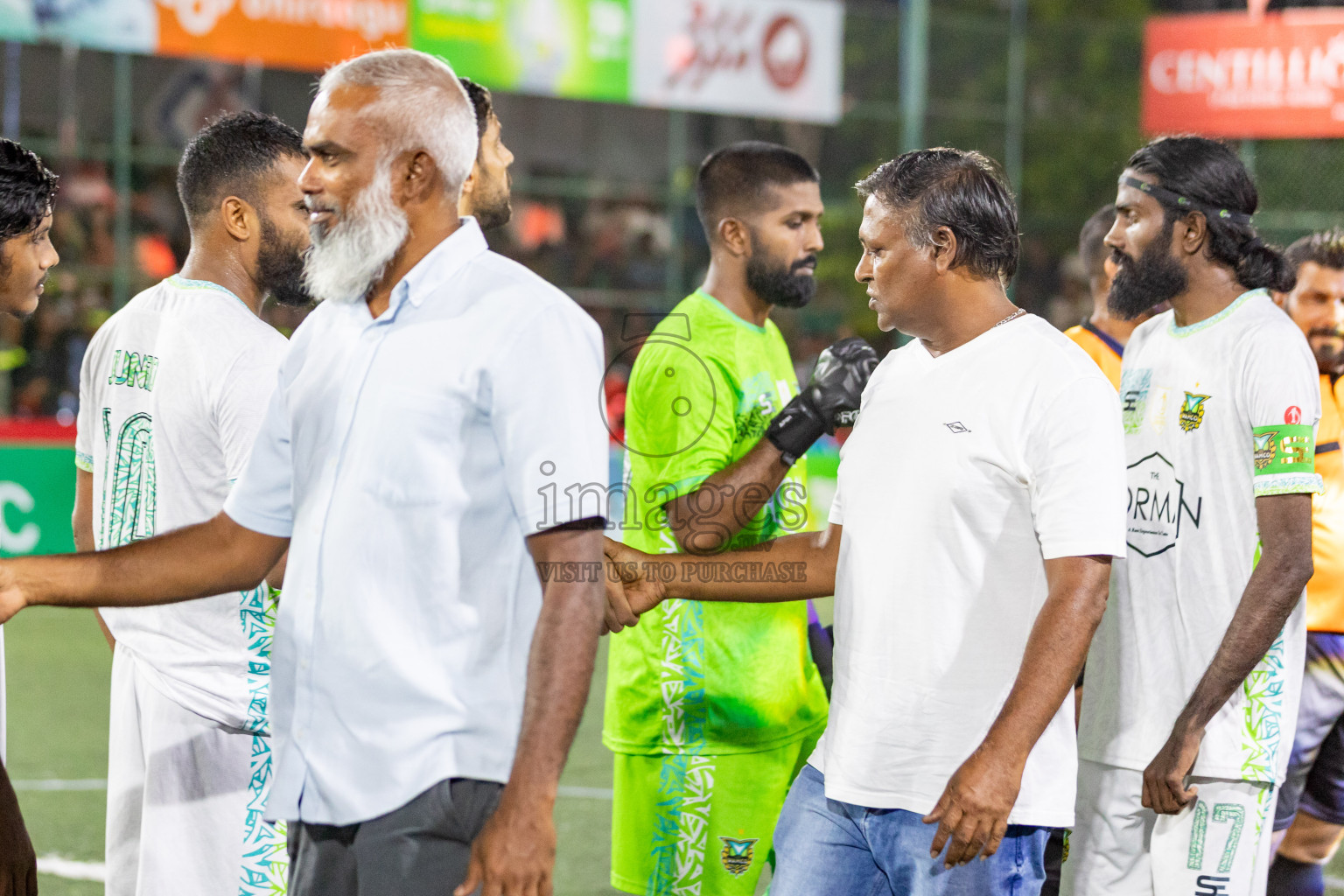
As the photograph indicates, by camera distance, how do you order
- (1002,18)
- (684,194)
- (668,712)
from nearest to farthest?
(668,712)
(684,194)
(1002,18)

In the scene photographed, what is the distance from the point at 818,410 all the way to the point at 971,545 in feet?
3.70

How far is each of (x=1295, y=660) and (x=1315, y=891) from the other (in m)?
1.89

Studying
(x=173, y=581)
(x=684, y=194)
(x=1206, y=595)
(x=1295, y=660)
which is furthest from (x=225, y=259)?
(x=684, y=194)

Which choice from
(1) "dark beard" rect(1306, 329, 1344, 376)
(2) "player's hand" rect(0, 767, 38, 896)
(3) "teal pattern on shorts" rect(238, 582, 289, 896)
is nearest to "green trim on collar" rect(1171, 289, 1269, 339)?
(1) "dark beard" rect(1306, 329, 1344, 376)

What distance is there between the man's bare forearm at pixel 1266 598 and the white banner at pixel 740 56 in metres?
14.6

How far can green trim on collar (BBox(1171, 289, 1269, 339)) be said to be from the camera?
3.83 metres

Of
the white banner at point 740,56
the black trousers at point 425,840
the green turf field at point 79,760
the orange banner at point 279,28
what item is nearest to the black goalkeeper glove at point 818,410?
the green turf field at point 79,760

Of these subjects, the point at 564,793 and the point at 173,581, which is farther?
the point at 564,793

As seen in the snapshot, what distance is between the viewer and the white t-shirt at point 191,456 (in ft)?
12.1

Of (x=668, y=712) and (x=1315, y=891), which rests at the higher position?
(x=668, y=712)

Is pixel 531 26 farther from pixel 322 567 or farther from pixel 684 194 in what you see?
pixel 322 567

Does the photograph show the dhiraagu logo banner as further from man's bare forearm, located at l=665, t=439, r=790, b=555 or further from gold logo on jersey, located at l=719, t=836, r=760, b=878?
gold logo on jersey, located at l=719, t=836, r=760, b=878

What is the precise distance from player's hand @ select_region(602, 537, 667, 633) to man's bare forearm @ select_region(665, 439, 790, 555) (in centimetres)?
38

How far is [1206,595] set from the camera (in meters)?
3.71
